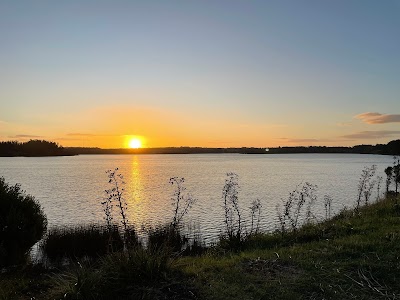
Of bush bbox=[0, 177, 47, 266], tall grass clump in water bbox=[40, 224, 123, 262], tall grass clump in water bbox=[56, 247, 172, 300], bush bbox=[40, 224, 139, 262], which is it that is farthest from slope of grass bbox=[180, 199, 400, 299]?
tall grass clump in water bbox=[40, 224, 123, 262]

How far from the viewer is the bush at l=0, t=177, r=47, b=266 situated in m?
10.9

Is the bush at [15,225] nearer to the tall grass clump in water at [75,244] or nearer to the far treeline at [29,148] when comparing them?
the tall grass clump in water at [75,244]

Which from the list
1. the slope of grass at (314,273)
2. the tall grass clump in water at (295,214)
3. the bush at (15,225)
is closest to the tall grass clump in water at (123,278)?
the slope of grass at (314,273)

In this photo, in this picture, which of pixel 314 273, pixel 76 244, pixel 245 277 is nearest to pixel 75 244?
pixel 76 244

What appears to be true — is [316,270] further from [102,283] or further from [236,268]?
[102,283]

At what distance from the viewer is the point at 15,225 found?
1098cm

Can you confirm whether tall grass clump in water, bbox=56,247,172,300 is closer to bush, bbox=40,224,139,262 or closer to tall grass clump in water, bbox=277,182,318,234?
tall grass clump in water, bbox=277,182,318,234

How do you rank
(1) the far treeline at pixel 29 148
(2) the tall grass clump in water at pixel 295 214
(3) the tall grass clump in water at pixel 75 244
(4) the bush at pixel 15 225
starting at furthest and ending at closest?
(1) the far treeline at pixel 29 148
(3) the tall grass clump in water at pixel 75 244
(2) the tall grass clump in water at pixel 295 214
(4) the bush at pixel 15 225

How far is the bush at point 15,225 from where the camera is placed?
429 inches

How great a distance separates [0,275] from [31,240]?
1.90 m

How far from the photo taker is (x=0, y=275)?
9.59 metres

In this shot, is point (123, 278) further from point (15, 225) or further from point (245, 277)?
point (15, 225)

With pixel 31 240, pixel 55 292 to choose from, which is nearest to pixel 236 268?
pixel 55 292

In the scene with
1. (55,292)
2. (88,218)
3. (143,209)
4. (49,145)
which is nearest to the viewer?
(55,292)
